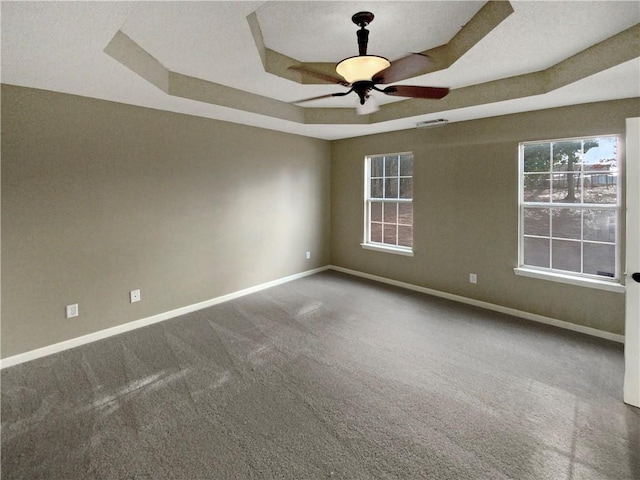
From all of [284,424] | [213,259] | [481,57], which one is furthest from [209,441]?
[481,57]

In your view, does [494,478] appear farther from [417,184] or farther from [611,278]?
[417,184]

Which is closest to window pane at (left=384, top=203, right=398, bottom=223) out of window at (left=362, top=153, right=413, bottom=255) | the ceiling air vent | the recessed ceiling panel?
window at (left=362, top=153, right=413, bottom=255)

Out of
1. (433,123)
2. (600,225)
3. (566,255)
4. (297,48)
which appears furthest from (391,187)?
(297,48)

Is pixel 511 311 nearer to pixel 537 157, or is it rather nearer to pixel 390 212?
pixel 537 157

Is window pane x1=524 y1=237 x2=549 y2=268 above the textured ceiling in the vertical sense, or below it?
below

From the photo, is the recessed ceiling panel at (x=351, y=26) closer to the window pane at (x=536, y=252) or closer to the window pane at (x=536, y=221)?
the window pane at (x=536, y=221)

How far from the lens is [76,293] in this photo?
308 cm

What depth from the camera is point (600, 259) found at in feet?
10.8

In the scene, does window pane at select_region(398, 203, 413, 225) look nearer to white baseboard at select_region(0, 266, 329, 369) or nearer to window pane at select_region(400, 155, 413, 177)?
window pane at select_region(400, 155, 413, 177)

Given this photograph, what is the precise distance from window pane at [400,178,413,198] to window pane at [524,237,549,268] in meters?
1.68

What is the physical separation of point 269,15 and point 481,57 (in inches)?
66.6

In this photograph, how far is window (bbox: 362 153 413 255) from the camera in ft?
16.1

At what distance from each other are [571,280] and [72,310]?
16.6ft

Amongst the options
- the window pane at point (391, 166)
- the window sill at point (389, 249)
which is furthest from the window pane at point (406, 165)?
the window sill at point (389, 249)
